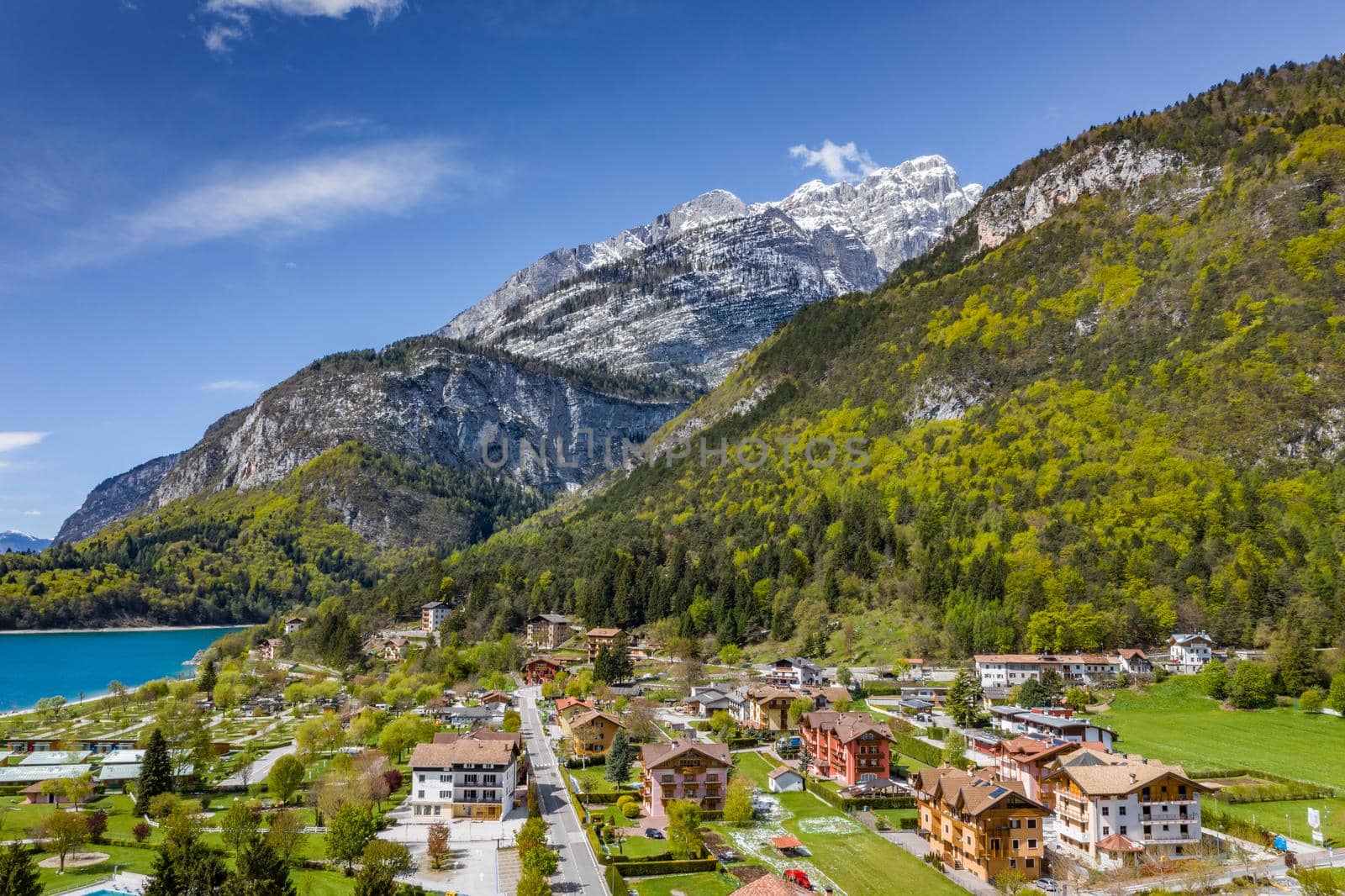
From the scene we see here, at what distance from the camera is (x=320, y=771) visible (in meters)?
66.1

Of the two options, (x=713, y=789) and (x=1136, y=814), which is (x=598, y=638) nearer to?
(x=713, y=789)

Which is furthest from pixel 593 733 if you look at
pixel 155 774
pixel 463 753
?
pixel 155 774

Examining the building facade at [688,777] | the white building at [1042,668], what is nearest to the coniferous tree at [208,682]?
the building facade at [688,777]

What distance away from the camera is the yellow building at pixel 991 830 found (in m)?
43.9

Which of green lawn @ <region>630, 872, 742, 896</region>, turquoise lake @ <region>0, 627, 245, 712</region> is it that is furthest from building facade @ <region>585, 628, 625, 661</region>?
green lawn @ <region>630, 872, 742, 896</region>

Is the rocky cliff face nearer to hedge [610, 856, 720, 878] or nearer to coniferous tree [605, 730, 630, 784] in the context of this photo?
coniferous tree [605, 730, 630, 784]

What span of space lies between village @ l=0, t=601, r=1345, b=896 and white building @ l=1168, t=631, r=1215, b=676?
182 millimetres

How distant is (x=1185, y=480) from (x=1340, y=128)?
64.6 m

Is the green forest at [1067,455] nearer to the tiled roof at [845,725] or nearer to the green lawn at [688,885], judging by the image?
the tiled roof at [845,725]

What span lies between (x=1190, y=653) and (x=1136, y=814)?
4805 cm

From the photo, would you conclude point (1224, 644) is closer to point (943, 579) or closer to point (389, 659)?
point (943, 579)

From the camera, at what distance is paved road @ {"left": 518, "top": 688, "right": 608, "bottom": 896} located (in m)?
42.3

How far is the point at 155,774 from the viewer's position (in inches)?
2260

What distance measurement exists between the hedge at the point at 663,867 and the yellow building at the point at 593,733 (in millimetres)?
24750
